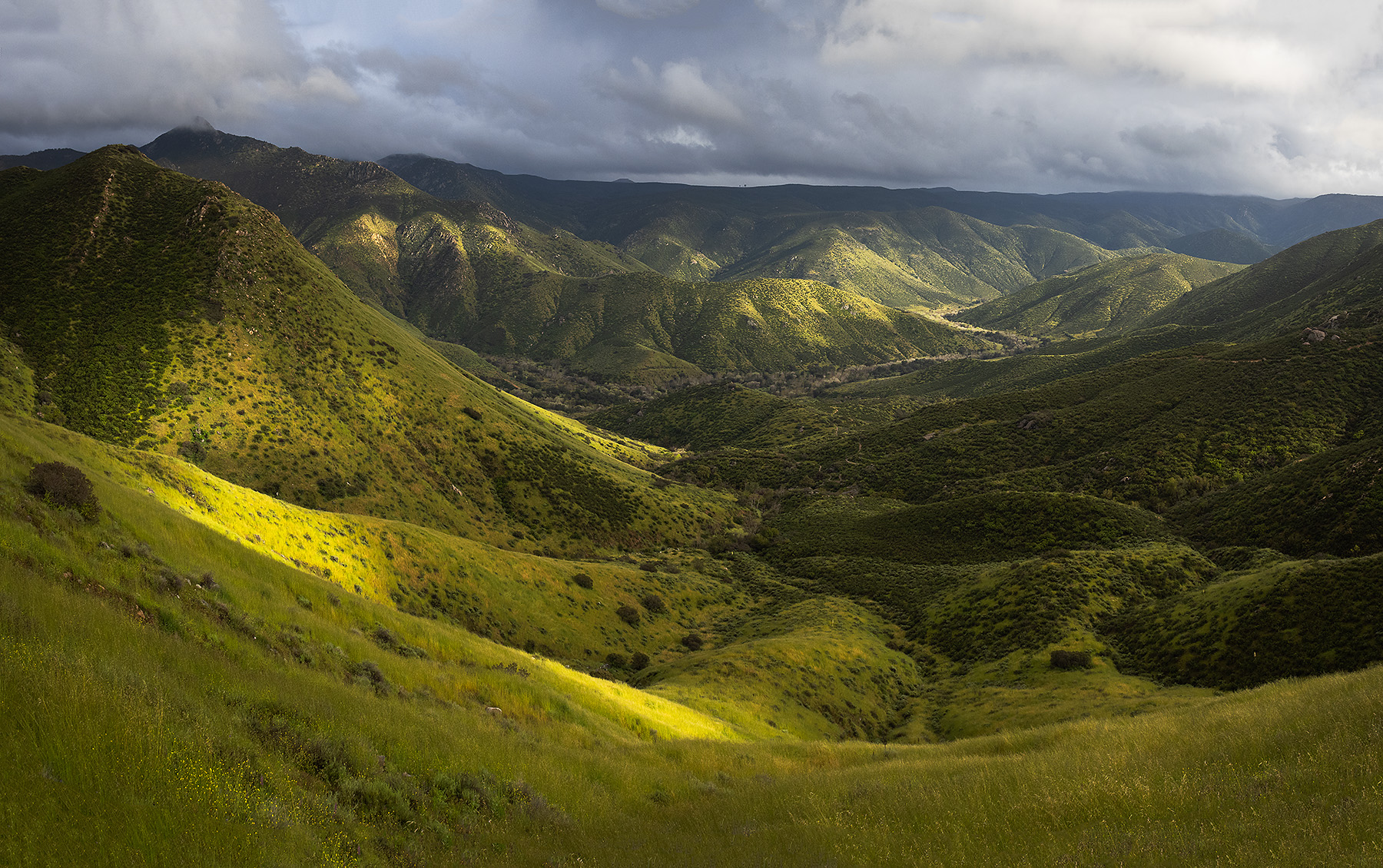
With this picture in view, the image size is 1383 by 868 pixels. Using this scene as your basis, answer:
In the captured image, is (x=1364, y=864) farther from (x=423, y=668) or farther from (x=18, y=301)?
(x=18, y=301)

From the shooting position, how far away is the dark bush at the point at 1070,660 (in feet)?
143

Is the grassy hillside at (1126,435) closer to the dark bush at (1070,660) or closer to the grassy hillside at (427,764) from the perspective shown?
the dark bush at (1070,660)

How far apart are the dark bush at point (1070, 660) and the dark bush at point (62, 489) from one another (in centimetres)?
5094

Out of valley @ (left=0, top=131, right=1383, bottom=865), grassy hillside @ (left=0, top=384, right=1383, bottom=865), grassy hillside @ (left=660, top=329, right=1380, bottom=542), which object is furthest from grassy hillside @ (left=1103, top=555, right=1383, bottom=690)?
grassy hillside @ (left=660, top=329, right=1380, bottom=542)

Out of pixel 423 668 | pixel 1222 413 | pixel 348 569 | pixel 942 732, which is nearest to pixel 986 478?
pixel 1222 413

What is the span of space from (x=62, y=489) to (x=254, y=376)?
7470 centimetres

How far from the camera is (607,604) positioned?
188ft

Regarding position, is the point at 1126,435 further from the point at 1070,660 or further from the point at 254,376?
the point at 254,376

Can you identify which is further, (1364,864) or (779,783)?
(779,783)

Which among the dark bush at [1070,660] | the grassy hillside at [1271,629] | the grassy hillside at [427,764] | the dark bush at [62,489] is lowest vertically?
the dark bush at [1070,660]

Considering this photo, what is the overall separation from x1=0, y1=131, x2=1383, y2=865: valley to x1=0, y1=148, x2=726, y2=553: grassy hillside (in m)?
0.61

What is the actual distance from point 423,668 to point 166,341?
8045cm

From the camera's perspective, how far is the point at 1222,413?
95.5 metres

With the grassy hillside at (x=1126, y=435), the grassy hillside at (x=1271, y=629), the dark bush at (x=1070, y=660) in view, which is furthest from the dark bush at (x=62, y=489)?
the grassy hillside at (x=1126, y=435)
